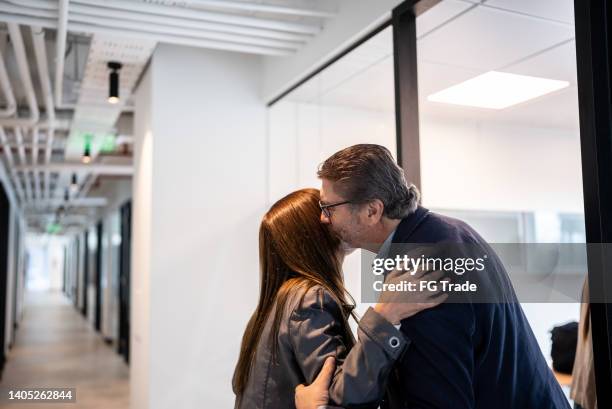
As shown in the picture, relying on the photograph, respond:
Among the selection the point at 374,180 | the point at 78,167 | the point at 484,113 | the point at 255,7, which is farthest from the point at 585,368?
the point at 78,167

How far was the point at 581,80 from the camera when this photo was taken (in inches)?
66.4

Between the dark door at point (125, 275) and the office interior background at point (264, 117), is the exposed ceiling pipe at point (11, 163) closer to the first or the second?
the office interior background at point (264, 117)

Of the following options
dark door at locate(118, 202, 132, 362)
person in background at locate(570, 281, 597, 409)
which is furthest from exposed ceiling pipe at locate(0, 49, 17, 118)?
dark door at locate(118, 202, 132, 362)

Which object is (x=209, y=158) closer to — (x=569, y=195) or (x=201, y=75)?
(x=201, y=75)

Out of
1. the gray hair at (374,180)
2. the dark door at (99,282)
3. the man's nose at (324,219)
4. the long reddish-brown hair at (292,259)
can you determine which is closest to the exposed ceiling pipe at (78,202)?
the dark door at (99,282)

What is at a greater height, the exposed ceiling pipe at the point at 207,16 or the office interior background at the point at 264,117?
the exposed ceiling pipe at the point at 207,16

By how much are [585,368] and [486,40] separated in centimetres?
142

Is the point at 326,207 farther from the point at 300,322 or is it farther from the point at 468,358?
the point at 468,358

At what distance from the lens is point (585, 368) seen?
6.71 ft

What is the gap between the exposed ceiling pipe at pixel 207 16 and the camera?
2816 millimetres

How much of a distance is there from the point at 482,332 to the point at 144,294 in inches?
116

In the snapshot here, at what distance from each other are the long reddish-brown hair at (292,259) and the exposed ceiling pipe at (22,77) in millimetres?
2260

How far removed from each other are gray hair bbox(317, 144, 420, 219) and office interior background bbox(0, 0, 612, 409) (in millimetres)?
621

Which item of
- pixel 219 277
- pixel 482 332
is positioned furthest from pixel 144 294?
pixel 482 332
